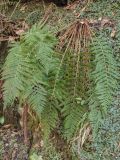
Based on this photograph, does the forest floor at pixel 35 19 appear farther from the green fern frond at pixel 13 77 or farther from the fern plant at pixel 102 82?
the green fern frond at pixel 13 77

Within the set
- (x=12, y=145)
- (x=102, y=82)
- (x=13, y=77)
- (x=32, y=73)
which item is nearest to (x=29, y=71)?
(x=32, y=73)

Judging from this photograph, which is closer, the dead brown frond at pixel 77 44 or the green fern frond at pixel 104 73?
the green fern frond at pixel 104 73

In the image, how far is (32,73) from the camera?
3.89 meters

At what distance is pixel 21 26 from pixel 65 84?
3.62 ft

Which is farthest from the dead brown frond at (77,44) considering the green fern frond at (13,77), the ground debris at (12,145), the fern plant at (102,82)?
the ground debris at (12,145)

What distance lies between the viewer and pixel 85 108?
396 centimetres

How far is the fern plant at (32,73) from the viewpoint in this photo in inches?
150

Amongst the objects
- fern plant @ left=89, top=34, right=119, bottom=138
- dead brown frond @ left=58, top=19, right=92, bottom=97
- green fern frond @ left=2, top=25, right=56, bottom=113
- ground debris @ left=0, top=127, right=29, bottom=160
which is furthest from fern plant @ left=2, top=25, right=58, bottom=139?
ground debris @ left=0, top=127, right=29, bottom=160

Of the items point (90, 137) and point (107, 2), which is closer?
point (90, 137)

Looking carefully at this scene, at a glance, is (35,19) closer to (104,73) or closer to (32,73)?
(32,73)

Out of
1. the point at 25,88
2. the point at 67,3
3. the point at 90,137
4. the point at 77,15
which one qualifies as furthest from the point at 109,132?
the point at 67,3

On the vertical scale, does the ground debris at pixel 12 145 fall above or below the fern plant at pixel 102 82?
below

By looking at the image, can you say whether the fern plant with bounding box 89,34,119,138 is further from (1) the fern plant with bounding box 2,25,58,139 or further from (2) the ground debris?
(2) the ground debris

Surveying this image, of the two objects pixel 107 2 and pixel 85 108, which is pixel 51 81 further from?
pixel 107 2
